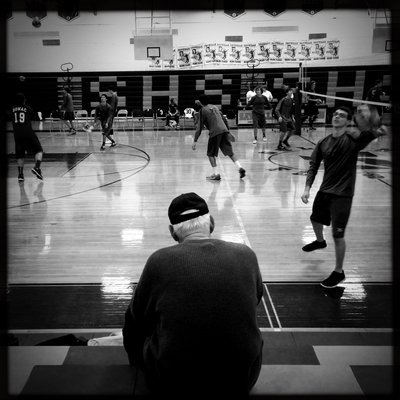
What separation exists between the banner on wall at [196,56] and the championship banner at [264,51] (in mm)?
2457

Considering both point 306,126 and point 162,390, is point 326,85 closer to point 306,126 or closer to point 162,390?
point 306,126

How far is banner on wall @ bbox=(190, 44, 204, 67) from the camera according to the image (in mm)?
20719

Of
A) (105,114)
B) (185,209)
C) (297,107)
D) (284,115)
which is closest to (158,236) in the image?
(185,209)

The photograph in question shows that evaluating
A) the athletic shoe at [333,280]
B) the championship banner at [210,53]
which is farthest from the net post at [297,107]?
the athletic shoe at [333,280]

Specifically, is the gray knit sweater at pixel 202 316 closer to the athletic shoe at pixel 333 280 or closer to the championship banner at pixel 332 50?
the athletic shoe at pixel 333 280

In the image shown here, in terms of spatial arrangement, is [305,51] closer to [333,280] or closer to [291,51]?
[291,51]

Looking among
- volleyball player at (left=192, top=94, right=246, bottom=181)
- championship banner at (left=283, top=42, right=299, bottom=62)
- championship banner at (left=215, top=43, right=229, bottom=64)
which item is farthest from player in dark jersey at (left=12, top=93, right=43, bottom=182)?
championship banner at (left=283, top=42, right=299, bottom=62)

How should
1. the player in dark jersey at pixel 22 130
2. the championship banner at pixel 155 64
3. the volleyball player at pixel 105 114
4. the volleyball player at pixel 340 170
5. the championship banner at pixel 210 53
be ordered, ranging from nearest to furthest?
the volleyball player at pixel 340 170
the player in dark jersey at pixel 22 130
the volleyball player at pixel 105 114
the championship banner at pixel 210 53
the championship banner at pixel 155 64

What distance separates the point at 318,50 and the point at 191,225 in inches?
795

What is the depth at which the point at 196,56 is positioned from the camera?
821 inches

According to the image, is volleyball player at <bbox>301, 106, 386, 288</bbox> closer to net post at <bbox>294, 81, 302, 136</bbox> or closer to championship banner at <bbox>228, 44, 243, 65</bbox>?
net post at <bbox>294, 81, 302, 136</bbox>

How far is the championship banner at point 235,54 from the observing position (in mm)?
20594

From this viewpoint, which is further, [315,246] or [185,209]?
[315,246]

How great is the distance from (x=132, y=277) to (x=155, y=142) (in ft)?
35.6
